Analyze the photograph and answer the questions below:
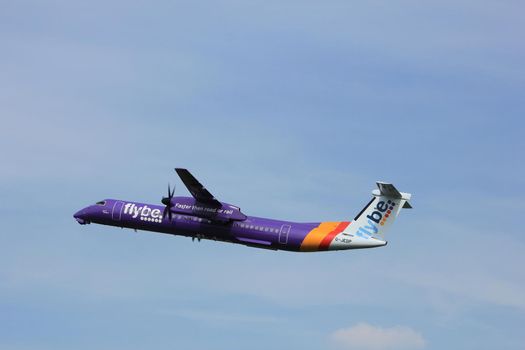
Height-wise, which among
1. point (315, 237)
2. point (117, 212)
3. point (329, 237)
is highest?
point (117, 212)

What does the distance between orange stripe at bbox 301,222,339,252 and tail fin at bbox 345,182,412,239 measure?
5.76 feet

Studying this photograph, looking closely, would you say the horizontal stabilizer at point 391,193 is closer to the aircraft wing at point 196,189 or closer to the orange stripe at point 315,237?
the orange stripe at point 315,237

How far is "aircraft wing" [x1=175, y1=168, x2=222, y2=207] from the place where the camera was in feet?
339

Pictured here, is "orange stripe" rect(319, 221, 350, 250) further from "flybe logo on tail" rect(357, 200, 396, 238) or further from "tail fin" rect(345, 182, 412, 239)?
"flybe logo on tail" rect(357, 200, 396, 238)

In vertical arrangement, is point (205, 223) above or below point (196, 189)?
below

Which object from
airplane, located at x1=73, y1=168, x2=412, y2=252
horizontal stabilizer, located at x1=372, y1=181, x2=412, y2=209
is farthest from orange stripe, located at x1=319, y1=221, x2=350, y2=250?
horizontal stabilizer, located at x1=372, y1=181, x2=412, y2=209

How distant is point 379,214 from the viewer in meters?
102

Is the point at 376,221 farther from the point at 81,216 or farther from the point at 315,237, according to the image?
the point at 81,216

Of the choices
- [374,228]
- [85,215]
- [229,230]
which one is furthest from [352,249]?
[85,215]

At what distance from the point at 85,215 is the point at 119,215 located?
13.9 ft

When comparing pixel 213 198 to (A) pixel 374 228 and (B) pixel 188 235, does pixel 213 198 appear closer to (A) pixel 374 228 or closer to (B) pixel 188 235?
(B) pixel 188 235

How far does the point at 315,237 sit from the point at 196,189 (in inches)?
451

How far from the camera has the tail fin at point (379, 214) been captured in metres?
102

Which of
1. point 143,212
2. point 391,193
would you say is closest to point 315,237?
point 391,193
